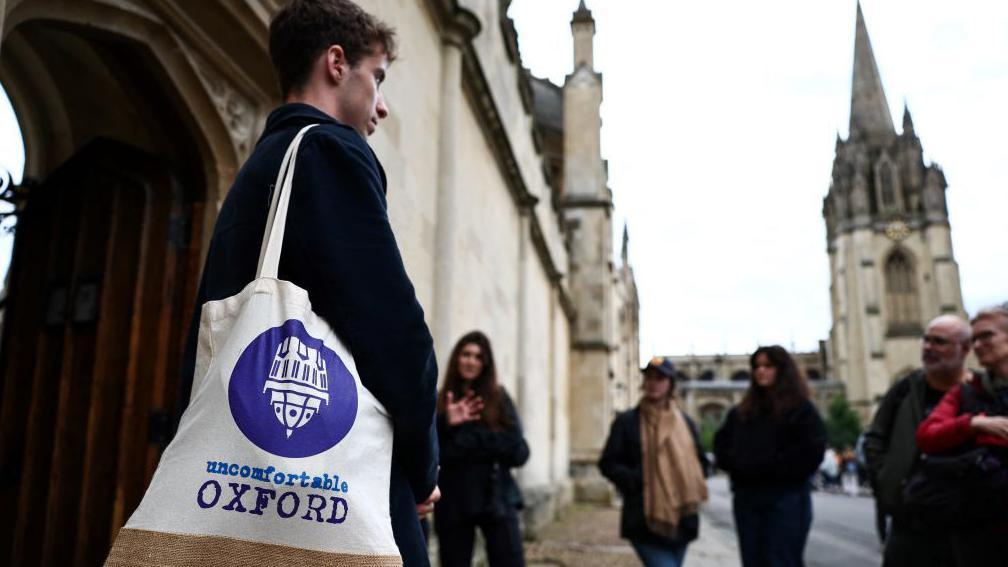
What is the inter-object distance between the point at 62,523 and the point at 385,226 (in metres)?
2.64

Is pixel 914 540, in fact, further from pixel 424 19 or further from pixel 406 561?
pixel 424 19

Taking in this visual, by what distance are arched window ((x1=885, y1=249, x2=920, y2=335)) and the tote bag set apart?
69.1 metres

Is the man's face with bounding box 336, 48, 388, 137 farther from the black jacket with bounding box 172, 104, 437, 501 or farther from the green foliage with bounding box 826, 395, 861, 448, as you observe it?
the green foliage with bounding box 826, 395, 861, 448

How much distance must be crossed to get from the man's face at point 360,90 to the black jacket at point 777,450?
3.30 m

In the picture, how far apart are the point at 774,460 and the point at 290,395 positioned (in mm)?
3531

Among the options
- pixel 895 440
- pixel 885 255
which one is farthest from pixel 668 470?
pixel 885 255

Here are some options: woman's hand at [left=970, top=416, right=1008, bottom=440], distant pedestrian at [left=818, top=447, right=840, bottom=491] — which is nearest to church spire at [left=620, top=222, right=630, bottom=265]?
distant pedestrian at [left=818, top=447, right=840, bottom=491]

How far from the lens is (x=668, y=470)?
4.31 meters

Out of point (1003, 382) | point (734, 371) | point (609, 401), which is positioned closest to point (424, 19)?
point (1003, 382)

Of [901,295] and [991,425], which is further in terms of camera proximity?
[901,295]

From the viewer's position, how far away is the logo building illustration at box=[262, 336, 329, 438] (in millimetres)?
1189

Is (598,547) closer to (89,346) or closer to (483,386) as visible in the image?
(483,386)

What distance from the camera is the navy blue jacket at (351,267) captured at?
1330 millimetres

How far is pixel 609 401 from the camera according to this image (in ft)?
60.8
